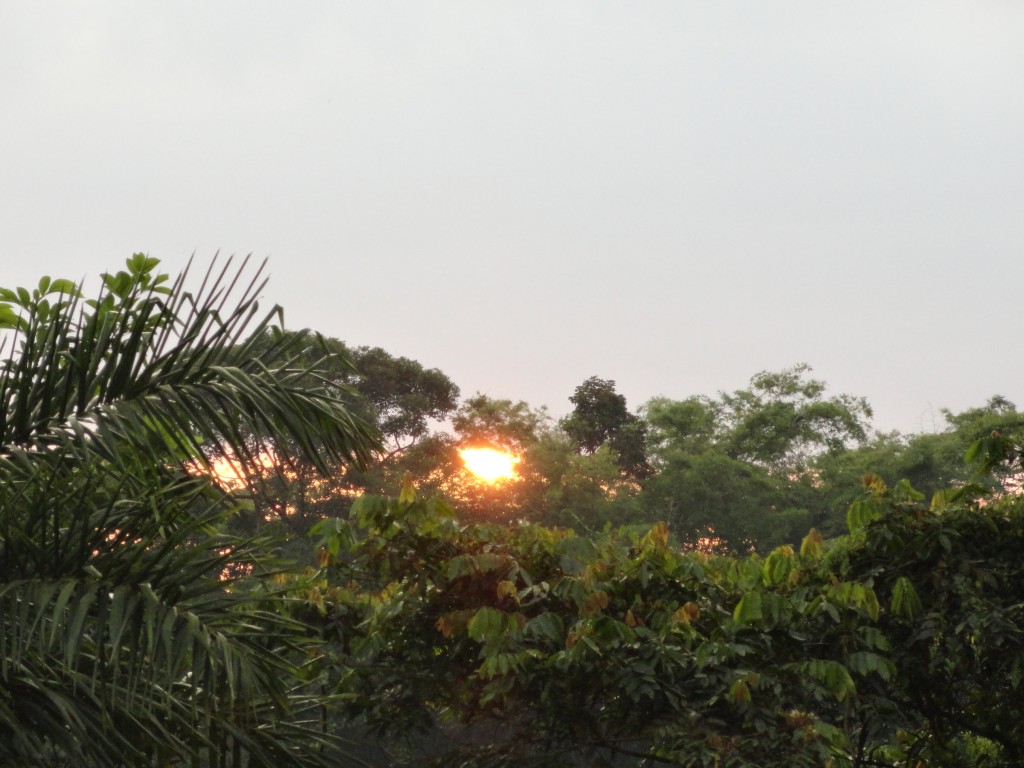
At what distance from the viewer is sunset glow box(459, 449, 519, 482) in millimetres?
29188

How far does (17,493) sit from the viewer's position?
3125mm

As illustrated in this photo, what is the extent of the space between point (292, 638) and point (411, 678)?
2.30 metres

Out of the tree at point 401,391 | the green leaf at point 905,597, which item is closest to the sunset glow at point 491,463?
the tree at point 401,391

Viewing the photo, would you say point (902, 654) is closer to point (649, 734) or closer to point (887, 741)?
point (887, 741)

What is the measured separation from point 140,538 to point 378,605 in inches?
104

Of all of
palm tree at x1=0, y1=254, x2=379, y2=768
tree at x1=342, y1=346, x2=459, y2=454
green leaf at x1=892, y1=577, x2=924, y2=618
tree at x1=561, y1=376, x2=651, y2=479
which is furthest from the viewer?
tree at x1=561, y1=376, x2=651, y2=479

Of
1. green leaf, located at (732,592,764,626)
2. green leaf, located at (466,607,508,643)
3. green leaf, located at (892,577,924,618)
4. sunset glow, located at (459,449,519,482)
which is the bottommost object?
green leaf, located at (466,607,508,643)

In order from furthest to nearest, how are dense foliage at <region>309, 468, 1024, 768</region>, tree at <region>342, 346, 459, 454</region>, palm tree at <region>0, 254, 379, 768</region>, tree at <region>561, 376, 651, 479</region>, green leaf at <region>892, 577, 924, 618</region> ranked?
tree at <region>561, 376, 651, 479</region>
tree at <region>342, 346, 459, 454</region>
green leaf at <region>892, 577, 924, 618</region>
dense foliage at <region>309, 468, 1024, 768</region>
palm tree at <region>0, 254, 379, 768</region>

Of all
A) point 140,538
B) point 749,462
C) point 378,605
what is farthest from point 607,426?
point 140,538

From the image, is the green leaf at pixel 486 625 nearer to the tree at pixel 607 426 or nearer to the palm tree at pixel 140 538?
the palm tree at pixel 140 538

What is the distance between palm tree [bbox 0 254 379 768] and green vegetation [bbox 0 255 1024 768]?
0.04 feet

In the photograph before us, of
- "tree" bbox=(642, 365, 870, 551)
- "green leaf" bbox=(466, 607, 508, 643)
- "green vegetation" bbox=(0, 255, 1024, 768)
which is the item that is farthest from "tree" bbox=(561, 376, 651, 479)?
"green leaf" bbox=(466, 607, 508, 643)

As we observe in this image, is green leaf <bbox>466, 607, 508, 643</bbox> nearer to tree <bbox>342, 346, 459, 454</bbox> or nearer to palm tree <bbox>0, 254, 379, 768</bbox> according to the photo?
palm tree <bbox>0, 254, 379, 768</bbox>

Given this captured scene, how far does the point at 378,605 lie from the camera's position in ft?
18.9
